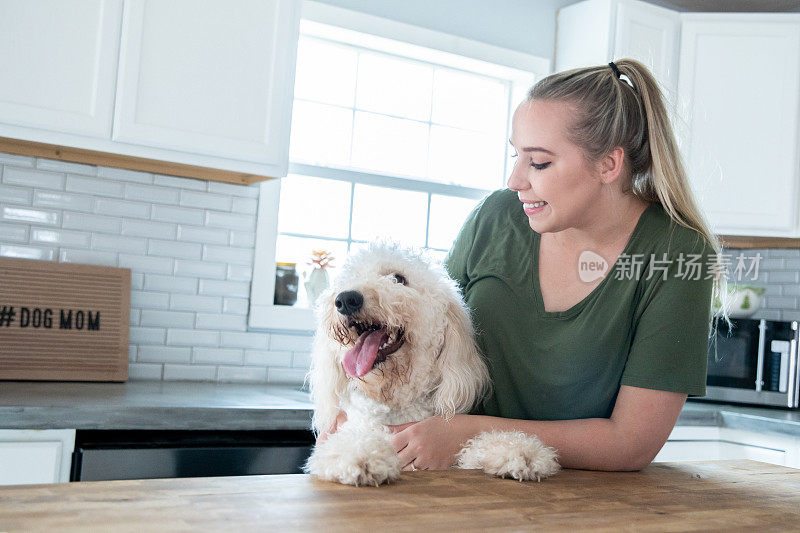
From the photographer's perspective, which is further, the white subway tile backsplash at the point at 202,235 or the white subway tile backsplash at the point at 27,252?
the white subway tile backsplash at the point at 202,235

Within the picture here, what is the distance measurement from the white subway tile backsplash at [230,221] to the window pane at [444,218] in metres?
0.93

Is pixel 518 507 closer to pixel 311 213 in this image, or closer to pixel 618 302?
pixel 618 302

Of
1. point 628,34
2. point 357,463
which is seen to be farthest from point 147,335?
point 628,34

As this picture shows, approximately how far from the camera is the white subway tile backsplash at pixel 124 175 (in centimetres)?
273

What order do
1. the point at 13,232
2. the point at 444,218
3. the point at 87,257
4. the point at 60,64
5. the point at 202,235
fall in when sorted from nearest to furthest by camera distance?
1. the point at 60,64
2. the point at 13,232
3. the point at 87,257
4. the point at 202,235
5. the point at 444,218

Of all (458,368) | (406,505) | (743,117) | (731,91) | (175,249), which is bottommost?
(406,505)

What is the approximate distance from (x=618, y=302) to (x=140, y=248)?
78.4 inches

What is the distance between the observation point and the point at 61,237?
2.67 meters

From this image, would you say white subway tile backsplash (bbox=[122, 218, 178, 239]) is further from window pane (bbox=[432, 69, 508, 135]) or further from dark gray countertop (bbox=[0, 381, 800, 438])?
window pane (bbox=[432, 69, 508, 135])

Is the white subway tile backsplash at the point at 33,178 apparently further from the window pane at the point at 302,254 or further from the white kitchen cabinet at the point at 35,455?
the white kitchen cabinet at the point at 35,455

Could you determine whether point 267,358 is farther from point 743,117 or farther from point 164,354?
point 743,117

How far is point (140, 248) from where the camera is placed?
110 inches

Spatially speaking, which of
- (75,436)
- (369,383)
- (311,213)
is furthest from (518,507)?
(311,213)

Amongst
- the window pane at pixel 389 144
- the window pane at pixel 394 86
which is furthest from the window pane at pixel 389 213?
the window pane at pixel 394 86
